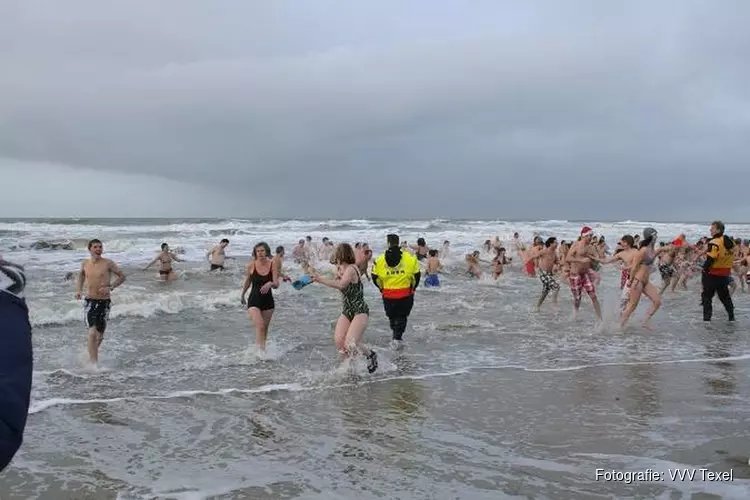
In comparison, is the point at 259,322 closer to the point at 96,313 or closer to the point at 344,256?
the point at 344,256

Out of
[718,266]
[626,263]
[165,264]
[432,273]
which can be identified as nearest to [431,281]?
[432,273]

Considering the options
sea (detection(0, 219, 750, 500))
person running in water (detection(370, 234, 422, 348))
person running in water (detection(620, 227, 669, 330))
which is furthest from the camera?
person running in water (detection(620, 227, 669, 330))

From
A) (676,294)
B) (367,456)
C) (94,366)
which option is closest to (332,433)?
(367,456)

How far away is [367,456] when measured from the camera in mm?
4410

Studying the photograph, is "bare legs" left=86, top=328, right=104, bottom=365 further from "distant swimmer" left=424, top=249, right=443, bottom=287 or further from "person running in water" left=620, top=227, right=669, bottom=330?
"distant swimmer" left=424, top=249, right=443, bottom=287

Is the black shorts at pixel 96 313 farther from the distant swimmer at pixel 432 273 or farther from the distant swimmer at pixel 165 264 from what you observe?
the distant swimmer at pixel 165 264

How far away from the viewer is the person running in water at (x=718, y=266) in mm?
10297

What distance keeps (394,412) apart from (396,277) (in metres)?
3.46

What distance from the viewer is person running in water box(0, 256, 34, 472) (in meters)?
1.27

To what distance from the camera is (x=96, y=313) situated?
25.6 ft

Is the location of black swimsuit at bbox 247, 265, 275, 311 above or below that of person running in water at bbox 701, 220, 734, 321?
below

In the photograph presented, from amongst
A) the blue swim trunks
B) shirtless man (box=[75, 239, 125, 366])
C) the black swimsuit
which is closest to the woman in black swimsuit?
the black swimsuit

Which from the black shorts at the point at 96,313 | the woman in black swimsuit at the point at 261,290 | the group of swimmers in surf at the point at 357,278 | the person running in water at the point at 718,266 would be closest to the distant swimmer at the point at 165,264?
the group of swimmers in surf at the point at 357,278

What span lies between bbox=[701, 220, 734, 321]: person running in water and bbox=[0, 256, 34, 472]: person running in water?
10.9m
